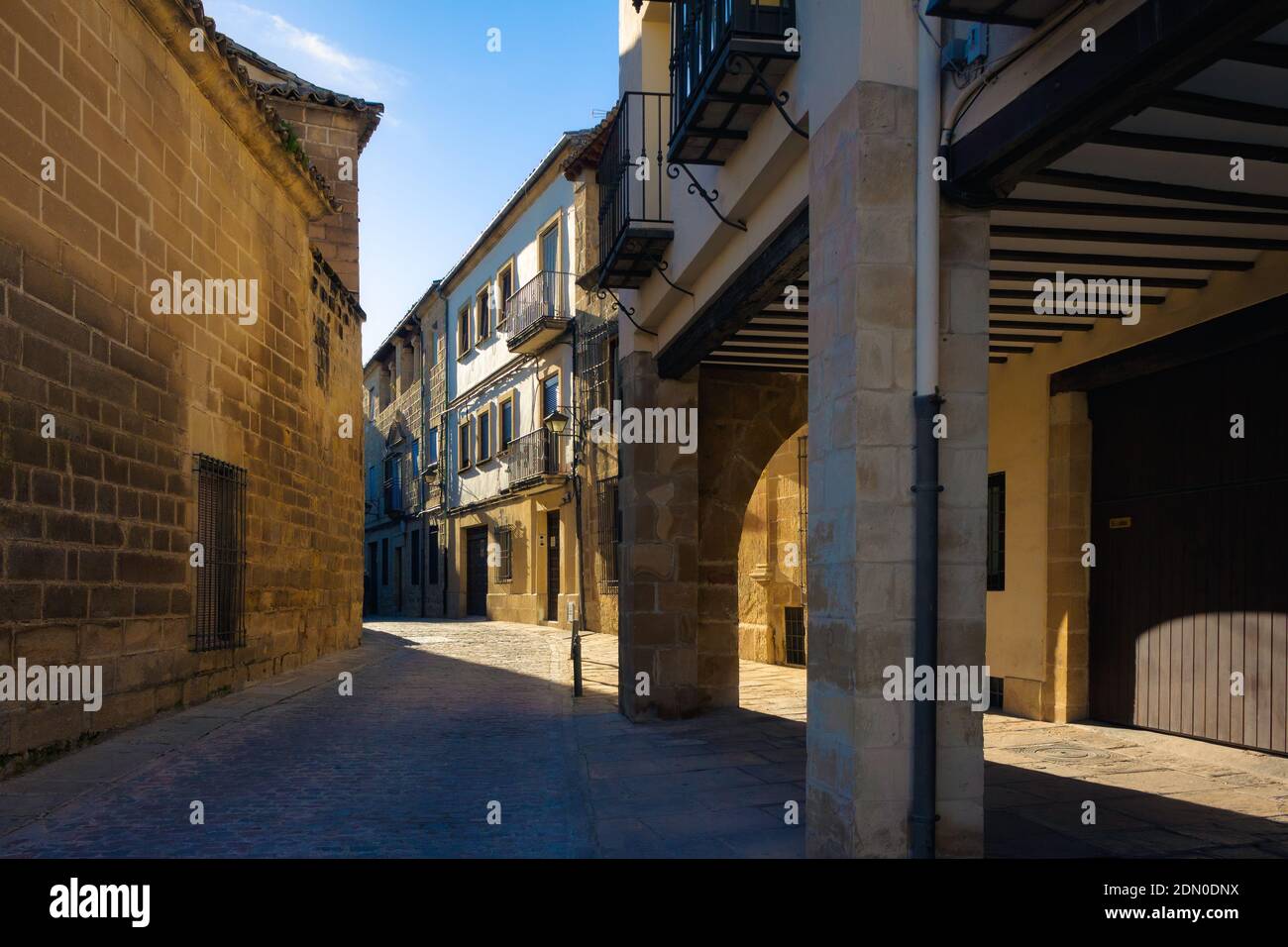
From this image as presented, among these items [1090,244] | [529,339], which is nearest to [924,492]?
[1090,244]

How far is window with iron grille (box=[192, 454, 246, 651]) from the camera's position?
9656mm

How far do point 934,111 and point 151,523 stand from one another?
22.0 ft

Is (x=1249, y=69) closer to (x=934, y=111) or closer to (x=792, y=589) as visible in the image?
(x=934, y=111)

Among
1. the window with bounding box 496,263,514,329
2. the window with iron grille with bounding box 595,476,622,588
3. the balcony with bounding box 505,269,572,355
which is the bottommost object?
the window with iron grille with bounding box 595,476,622,588

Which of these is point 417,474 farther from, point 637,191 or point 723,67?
point 723,67

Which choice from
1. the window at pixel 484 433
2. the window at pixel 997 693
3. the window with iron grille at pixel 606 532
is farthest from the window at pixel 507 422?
the window at pixel 997 693

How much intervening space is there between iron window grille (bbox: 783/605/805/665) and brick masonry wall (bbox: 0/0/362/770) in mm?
6728

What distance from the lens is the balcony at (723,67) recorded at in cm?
546

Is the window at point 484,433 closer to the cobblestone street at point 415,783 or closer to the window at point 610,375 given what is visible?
the window at point 610,375

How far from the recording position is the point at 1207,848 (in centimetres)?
499

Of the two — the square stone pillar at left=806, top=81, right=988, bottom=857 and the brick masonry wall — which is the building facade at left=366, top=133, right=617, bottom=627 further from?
the square stone pillar at left=806, top=81, right=988, bottom=857

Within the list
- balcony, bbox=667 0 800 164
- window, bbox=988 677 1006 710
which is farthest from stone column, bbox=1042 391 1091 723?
balcony, bbox=667 0 800 164

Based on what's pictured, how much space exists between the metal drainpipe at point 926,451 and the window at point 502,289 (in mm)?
22173

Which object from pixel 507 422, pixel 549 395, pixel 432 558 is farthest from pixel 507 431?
pixel 432 558
